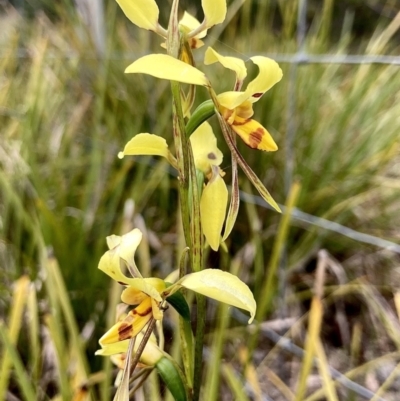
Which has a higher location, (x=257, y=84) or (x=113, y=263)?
(x=257, y=84)

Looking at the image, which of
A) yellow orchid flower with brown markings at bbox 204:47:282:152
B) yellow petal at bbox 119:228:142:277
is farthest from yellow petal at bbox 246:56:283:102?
yellow petal at bbox 119:228:142:277

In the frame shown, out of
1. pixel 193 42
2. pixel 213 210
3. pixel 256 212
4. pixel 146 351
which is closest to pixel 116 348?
pixel 146 351

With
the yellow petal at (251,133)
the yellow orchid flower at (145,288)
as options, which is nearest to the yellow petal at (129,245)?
the yellow orchid flower at (145,288)

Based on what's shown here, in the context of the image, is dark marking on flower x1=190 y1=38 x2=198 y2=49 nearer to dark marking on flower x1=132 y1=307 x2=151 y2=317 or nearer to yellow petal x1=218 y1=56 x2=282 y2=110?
yellow petal x1=218 y1=56 x2=282 y2=110

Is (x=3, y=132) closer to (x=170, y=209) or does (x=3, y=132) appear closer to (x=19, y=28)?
(x=170, y=209)

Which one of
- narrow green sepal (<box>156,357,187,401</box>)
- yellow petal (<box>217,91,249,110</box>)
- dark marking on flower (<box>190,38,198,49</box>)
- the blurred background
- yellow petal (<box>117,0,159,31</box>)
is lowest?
the blurred background

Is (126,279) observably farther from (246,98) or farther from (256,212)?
(256,212)

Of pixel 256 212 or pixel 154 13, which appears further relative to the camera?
pixel 256 212

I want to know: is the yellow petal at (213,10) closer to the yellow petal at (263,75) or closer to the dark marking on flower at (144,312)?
the yellow petal at (263,75)

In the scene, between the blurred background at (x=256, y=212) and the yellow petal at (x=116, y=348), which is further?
the blurred background at (x=256, y=212)
